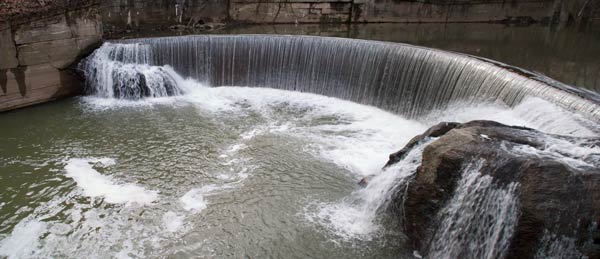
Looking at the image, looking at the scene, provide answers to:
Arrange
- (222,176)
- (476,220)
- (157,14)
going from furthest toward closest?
(157,14)
(222,176)
(476,220)

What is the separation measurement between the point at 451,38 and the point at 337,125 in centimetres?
783

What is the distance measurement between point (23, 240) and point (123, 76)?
494 cm

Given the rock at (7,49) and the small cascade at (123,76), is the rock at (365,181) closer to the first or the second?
the small cascade at (123,76)

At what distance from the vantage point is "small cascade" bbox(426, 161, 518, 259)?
3.59 metres

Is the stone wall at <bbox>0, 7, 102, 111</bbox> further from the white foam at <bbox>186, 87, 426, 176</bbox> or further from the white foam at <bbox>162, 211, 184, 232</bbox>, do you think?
the white foam at <bbox>162, 211, 184, 232</bbox>

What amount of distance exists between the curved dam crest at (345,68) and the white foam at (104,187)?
139 inches

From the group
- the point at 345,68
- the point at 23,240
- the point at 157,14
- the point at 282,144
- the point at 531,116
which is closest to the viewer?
the point at 23,240

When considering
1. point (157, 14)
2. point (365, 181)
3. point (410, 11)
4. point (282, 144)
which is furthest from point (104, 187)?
point (410, 11)

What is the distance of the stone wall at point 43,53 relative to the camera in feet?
26.0

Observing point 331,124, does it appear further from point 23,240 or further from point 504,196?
point 23,240

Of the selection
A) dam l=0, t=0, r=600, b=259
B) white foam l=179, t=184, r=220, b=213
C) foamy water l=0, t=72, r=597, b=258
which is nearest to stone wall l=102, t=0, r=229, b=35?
dam l=0, t=0, r=600, b=259

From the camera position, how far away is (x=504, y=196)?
3.62 metres

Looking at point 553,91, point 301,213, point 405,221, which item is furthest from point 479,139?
point 553,91

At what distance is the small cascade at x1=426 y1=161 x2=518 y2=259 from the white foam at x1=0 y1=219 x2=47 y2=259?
401 cm
